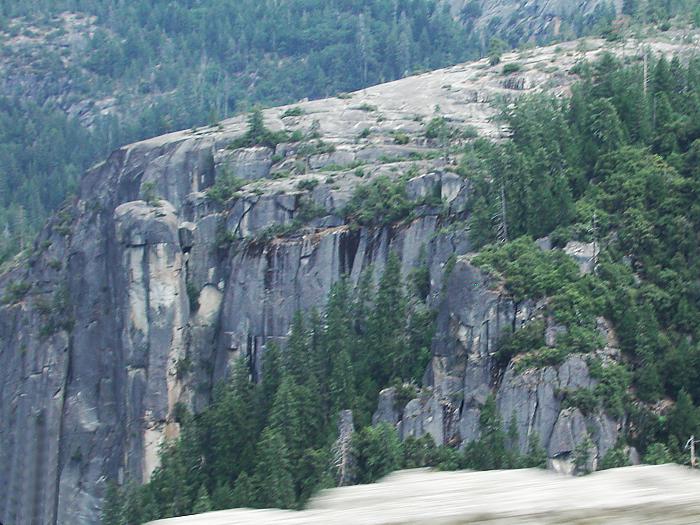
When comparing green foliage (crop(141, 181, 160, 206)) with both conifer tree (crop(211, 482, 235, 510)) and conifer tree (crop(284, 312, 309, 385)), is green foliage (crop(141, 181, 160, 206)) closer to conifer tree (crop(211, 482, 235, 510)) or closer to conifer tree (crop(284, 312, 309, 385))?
conifer tree (crop(284, 312, 309, 385))

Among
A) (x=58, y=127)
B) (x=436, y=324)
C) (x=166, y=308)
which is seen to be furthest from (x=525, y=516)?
(x=58, y=127)

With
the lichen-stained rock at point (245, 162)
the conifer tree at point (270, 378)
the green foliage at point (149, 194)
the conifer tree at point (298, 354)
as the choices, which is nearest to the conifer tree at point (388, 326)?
the conifer tree at point (298, 354)

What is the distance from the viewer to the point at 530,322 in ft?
152

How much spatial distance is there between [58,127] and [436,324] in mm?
85514

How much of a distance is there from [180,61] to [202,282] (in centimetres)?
8489

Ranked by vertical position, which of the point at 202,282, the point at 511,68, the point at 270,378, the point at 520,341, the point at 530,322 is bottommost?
the point at 270,378

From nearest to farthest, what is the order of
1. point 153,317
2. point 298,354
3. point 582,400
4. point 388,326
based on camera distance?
point 582,400 < point 388,326 < point 298,354 < point 153,317

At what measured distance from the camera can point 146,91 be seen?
5522 inches

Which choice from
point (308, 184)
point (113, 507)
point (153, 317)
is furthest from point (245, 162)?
point (113, 507)

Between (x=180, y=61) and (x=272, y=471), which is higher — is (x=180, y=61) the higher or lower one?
the higher one

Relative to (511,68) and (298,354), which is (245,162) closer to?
(298,354)

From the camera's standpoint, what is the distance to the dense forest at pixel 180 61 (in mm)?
123812

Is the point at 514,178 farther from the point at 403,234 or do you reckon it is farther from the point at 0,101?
the point at 0,101

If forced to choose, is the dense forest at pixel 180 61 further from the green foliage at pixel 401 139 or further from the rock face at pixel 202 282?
the green foliage at pixel 401 139
